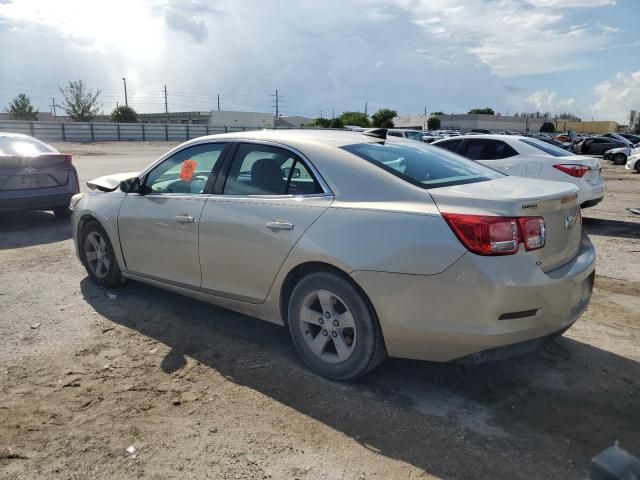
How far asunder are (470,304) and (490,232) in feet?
1.34

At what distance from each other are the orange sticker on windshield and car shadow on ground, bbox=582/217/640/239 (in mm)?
6694

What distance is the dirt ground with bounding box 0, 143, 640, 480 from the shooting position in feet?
9.00

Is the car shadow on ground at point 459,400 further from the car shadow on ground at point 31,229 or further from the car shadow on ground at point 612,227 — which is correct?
the car shadow on ground at point 612,227

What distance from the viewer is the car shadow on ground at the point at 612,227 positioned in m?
8.51

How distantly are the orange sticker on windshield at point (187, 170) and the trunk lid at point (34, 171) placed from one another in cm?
502

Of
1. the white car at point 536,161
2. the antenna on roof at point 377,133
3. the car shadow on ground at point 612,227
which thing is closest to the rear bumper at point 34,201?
the antenna on roof at point 377,133

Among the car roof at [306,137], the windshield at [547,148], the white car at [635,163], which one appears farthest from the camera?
the white car at [635,163]

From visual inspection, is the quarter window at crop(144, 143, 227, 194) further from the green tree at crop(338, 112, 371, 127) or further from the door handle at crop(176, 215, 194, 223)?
the green tree at crop(338, 112, 371, 127)

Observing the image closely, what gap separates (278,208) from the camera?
3.69 meters

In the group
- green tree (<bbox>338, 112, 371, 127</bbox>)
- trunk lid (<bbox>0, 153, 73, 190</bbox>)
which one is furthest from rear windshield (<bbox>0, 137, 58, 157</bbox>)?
green tree (<bbox>338, 112, 371, 127</bbox>)

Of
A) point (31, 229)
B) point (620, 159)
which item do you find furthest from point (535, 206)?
point (620, 159)

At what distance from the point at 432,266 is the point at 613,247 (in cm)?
568

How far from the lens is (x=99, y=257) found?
539 centimetres

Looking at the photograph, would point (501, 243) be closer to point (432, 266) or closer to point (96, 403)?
point (432, 266)
